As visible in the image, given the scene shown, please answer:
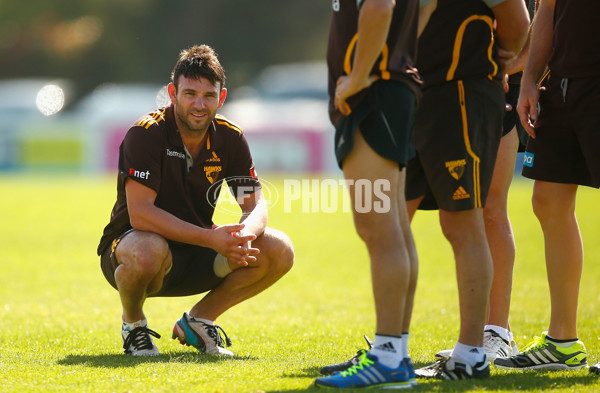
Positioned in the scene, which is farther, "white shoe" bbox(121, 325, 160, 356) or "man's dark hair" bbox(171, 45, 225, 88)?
"man's dark hair" bbox(171, 45, 225, 88)

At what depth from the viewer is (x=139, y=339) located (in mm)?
4410

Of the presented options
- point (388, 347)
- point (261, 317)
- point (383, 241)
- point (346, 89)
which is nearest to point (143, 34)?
point (261, 317)

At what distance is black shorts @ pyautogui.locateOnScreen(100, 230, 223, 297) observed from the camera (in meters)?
4.63

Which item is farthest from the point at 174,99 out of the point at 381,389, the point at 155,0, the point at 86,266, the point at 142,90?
the point at 155,0

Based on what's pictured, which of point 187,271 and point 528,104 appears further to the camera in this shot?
point 187,271

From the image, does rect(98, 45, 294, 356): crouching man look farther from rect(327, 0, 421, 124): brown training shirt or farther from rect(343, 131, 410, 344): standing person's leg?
rect(327, 0, 421, 124): brown training shirt

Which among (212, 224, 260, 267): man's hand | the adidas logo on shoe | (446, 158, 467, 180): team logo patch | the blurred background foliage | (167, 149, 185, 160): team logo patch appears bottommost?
the adidas logo on shoe

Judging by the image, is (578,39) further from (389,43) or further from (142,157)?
(142,157)

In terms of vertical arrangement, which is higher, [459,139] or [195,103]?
[195,103]

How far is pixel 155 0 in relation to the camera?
39.4 metres

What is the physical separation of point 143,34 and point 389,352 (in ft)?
123

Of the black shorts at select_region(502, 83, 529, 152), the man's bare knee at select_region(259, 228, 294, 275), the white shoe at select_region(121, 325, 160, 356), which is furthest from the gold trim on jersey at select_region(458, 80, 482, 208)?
the white shoe at select_region(121, 325, 160, 356)

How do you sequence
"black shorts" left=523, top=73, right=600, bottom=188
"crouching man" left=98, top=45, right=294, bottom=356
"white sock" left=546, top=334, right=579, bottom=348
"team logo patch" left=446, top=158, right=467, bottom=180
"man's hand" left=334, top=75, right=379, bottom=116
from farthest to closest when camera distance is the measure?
"crouching man" left=98, top=45, right=294, bottom=356
"white sock" left=546, top=334, right=579, bottom=348
"black shorts" left=523, top=73, right=600, bottom=188
"team logo patch" left=446, top=158, right=467, bottom=180
"man's hand" left=334, top=75, right=379, bottom=116

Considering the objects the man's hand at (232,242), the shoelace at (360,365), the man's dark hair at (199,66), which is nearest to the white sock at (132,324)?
the man's hand at (232,242)
